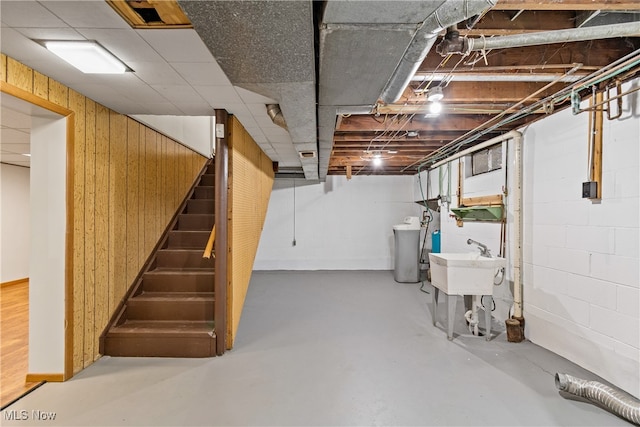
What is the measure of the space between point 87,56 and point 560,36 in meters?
2.56

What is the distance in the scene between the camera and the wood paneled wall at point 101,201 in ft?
7.07

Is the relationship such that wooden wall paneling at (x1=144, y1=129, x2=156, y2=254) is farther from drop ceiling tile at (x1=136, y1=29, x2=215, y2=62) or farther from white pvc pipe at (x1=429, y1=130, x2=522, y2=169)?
white pvc pipe at (x1=429, y1=130, x2=522, y2=169)

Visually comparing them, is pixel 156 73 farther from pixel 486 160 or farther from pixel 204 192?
pixel 486 160

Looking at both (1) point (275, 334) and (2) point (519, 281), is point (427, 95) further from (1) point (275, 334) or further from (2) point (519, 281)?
(1) point (275, 334)

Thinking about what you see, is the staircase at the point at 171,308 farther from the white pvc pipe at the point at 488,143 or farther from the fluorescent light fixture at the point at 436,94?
the white pvc pipe at the point at 488,143

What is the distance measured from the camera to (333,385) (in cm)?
213

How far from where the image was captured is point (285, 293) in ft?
15.3

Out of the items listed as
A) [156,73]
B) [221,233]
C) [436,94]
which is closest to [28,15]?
[156,73]

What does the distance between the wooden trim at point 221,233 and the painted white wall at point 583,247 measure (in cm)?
296

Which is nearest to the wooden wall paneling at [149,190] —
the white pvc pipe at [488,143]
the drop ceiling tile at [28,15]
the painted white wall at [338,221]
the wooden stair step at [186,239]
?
the wooden stair step at [186,239]

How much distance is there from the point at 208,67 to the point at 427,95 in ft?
5.38

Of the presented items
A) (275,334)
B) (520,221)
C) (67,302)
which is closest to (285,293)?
(275,334)

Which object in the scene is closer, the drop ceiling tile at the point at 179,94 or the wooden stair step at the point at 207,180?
the drop ceiling tile at the point at 179,94

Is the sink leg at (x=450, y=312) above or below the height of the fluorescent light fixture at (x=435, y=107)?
below
